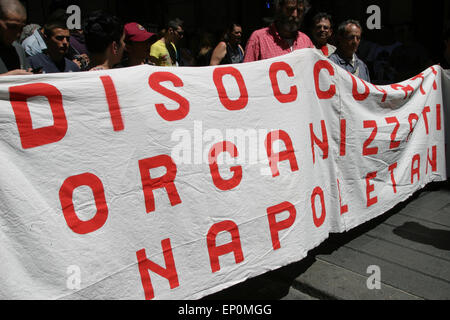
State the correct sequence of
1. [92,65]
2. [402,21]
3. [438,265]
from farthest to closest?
1. [402,21]
2. [438,265]
3. [92,65]

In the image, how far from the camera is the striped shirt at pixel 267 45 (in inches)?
142

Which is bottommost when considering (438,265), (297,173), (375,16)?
(438,265)

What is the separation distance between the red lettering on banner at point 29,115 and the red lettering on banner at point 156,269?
74 centimetres

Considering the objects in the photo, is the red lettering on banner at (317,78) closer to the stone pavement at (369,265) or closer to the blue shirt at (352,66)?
the blue shirt at (352,66)

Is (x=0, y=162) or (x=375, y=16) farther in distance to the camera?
(x=375, y=16)

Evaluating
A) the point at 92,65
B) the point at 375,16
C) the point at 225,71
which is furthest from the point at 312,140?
the point at 375,16

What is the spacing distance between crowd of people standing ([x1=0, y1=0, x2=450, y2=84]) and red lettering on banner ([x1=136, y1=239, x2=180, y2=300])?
3.90 ft

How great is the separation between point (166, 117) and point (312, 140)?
1.15 meters

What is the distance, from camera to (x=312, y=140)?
2.83m

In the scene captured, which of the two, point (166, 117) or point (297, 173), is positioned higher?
point (166, 117)

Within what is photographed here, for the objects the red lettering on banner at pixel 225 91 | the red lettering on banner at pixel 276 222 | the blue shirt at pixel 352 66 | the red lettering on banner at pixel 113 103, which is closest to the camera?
the red lettering on banner at pixel 113 103

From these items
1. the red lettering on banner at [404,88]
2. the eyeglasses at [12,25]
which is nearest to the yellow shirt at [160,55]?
the eyeglasses at [12,25]

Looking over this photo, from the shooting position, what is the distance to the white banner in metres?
1.83
